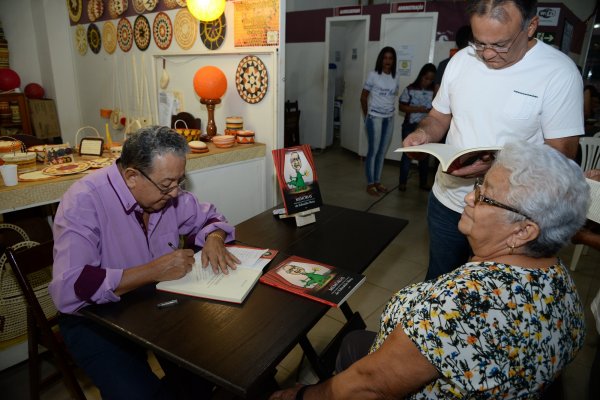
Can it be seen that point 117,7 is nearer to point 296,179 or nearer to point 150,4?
point 150,4

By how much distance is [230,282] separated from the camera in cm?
128

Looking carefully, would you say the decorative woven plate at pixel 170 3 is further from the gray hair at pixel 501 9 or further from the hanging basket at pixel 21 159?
the gray hair at pixel 501 9

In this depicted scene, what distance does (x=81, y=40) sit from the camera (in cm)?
464

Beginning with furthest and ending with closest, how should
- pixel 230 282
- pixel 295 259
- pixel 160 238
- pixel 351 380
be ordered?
pixel 160 238, pixel 295 259, pixel 230 282, pixel 351 380

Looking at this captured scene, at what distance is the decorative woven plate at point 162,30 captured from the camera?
138 inches

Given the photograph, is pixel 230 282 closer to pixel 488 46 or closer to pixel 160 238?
pixel 160 238

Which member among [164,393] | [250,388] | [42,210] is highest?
[250,388]

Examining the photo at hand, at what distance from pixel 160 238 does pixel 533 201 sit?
1.34 metres

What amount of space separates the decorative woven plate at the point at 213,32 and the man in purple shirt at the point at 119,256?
2.06 meters

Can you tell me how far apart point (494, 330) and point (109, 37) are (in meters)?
4.76

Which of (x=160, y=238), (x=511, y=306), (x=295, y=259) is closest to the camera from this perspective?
(x=511, y=306)

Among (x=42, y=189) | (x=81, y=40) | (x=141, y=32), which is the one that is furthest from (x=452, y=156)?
(x=81, y=40)

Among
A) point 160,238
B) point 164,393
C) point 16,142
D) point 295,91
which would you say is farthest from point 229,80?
point 295,91

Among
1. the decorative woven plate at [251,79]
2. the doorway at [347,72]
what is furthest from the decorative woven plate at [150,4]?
the doorway at [347,72]
